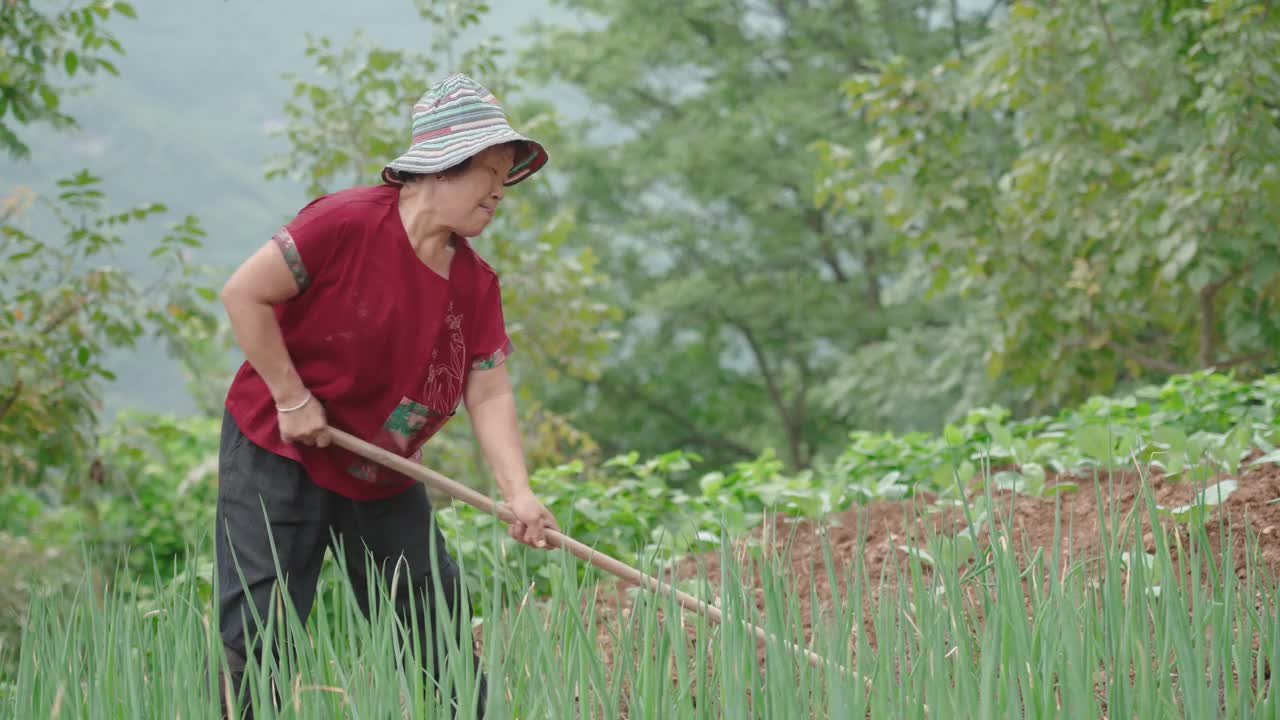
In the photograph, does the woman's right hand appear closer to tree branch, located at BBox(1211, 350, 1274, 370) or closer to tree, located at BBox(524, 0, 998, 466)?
tree branch, located at BBox(1211, 350, 1274, 370)

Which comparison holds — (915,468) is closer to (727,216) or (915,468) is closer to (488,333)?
(488,333)

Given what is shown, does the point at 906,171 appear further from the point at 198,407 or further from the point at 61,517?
the point at 198,407

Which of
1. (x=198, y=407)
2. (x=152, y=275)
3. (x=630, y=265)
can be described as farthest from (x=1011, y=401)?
(x=198, y=407)

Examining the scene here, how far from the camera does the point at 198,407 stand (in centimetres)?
1261

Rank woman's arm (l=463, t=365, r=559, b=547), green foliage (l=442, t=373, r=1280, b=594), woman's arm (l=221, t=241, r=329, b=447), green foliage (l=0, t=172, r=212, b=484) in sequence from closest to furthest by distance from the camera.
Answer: woman's arm (l=221, t=241, r=329, b=447) → woman's arm (l=463, t=365, r=559, b=547) → green foliage (l=442, t=373, r=1280, b=594) → green foliage (l=0, t=172, r=212, b=484)

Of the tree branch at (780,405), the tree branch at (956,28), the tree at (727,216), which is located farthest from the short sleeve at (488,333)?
the tree branch at (780,405)

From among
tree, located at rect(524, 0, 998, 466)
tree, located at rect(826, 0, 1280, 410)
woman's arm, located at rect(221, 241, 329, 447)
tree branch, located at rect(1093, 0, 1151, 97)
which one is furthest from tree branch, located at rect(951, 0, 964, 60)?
woman's arm, located at rect(221, 241, 329, 447)

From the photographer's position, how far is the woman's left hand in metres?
2.44

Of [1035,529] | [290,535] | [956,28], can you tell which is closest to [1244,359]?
[1035,529]

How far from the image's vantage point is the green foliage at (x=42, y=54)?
4207 mm

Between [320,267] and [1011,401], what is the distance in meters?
8.49

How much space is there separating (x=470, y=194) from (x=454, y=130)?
0.14 metres

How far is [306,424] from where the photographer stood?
238 cm

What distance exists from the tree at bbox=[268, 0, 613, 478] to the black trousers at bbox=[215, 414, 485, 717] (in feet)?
13.8
